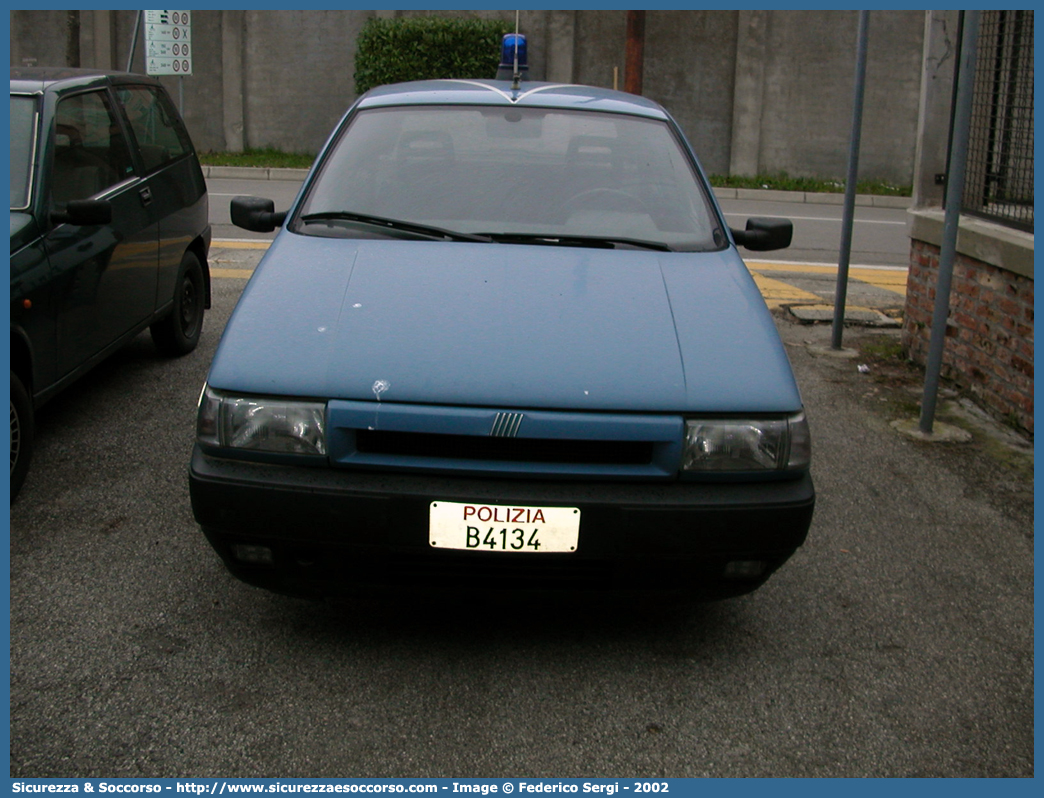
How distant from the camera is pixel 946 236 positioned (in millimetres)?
5215

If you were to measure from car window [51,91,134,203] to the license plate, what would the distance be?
9.25 ft

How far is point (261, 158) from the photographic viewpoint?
62.8 ft

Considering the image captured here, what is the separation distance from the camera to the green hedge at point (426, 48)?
18500 millimetres

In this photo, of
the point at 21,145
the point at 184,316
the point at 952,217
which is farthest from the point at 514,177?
the point at 184,316

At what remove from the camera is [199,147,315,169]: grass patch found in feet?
60.1

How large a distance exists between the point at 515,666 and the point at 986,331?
378 centimetres

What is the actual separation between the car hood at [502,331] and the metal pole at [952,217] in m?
2.12

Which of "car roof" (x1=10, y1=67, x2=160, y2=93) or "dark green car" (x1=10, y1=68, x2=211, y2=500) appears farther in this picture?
"car roof" (x1=10, y1=67, x2=160, y2=93)

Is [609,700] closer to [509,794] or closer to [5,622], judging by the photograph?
[509,794]

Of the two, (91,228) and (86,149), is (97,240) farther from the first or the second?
(86,149)

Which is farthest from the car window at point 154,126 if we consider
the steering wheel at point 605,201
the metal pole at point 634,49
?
the metal pole at point 634,49

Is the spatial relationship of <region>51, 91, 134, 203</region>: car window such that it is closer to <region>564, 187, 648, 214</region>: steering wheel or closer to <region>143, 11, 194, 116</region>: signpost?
<region>564, 187, 648, 214</region>: steering wheel

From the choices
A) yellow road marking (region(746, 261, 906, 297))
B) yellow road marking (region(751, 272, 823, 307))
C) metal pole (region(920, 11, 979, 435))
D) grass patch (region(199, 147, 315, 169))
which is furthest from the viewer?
grass patch (region(199, 147, 315, 169))

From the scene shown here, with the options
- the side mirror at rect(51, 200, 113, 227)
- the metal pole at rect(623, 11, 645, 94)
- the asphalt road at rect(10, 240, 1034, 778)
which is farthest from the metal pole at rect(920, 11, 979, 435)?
the metal pole at rect(623, 11, 645, 94)
